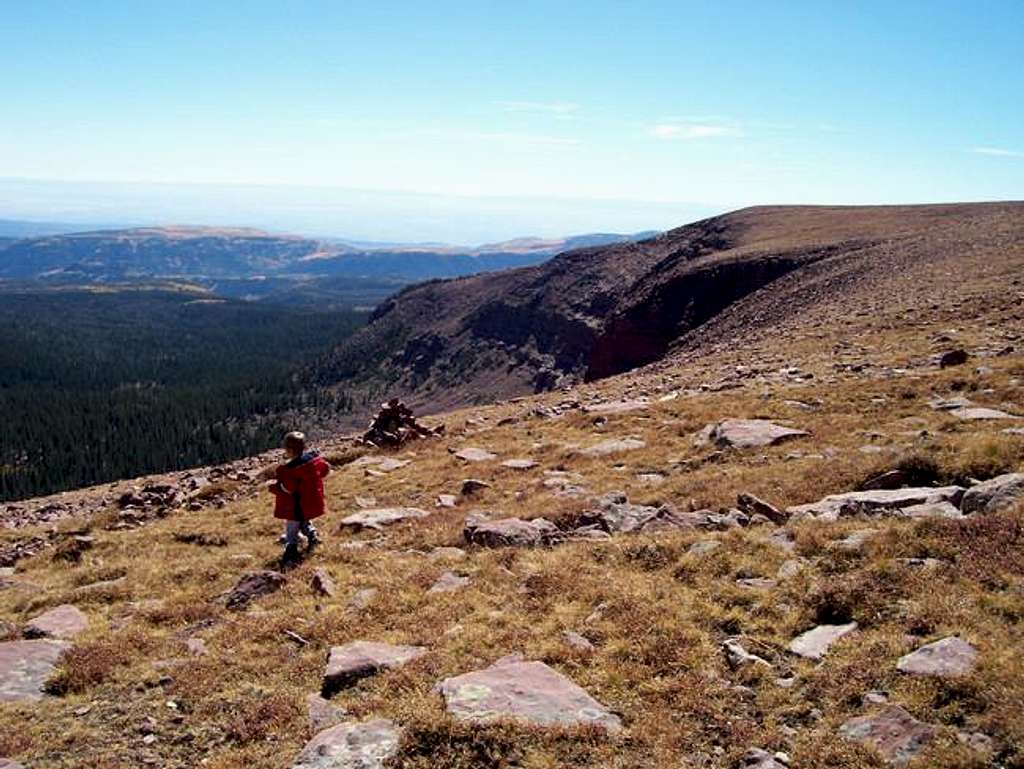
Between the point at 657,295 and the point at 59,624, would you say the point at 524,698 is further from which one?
the point at 657,295

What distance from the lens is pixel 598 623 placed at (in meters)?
9.95

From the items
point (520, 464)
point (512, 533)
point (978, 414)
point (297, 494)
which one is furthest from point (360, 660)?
point (978, 414)

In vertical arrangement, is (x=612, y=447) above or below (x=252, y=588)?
above

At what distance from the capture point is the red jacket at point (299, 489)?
14.4 metres

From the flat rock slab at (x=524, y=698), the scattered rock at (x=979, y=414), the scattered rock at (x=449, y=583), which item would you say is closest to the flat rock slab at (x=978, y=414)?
the scattered rock at (x=979, y=414)

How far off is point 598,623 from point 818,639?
9.20 ft

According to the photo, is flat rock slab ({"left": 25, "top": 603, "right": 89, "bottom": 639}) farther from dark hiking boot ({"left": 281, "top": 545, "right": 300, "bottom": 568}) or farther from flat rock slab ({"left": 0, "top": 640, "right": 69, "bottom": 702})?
dark hiking boot ({"left": 281, "top": 545, "right": 300, "bottom": 568})

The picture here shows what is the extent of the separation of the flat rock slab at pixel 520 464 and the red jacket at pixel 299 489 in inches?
240

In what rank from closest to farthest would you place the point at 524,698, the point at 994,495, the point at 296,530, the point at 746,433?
the point at 524,698 → the point at 994,495 → the point at 296,530 → the point at 746,433

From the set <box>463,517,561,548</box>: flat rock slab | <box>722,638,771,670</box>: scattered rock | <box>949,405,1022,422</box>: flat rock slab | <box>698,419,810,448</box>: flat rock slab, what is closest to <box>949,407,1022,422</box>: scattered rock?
<box>949,405,1022,422</box>: flat rock slab

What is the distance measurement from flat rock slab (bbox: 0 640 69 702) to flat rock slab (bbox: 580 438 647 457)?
41.4ft

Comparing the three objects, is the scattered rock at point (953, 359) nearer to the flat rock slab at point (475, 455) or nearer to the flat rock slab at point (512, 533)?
the flat rock slab at point (475, 455)

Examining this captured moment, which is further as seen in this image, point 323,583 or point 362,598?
point 323,583

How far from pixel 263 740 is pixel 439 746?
7.10ft
